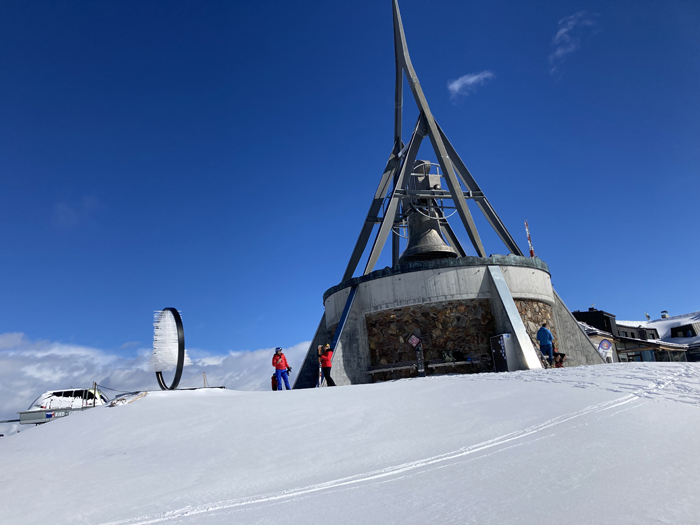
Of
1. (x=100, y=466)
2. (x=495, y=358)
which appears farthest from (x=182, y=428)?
(x=495, y=358)

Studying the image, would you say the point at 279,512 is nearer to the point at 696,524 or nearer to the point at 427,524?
the point at 427,524

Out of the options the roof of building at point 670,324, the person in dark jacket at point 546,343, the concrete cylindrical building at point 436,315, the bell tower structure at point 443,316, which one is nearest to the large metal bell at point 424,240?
the bell tower structure at point 443,316

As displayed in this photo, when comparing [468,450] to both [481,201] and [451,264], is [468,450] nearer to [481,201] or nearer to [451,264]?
[451,264]

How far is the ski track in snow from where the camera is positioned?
338cm

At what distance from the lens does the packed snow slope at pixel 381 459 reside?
297 cm

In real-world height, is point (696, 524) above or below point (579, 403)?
below

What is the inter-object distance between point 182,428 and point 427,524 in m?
3.98

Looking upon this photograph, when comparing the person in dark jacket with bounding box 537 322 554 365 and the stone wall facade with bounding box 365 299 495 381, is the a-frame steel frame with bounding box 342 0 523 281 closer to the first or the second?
the stone wall facade with bounding box 365 299 495 381

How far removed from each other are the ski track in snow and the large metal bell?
11.0m

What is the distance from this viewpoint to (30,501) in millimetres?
3930

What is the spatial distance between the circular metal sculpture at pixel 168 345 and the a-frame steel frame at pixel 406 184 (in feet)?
26.9

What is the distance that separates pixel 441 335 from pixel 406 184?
712cm

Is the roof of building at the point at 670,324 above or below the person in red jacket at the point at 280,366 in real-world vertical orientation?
above

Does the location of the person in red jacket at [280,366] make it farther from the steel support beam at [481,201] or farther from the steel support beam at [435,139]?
the steel support beam at [481,201]
